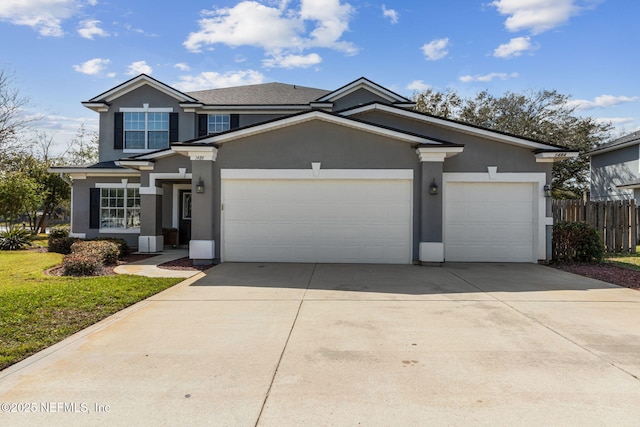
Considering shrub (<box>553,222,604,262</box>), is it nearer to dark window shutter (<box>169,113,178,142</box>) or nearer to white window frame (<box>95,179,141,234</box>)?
dark window shutter (<box>169,113,178,142</box>)

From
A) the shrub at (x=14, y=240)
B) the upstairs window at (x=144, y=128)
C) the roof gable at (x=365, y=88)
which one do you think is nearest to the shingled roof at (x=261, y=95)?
the roof gable at (x=365, y=88)

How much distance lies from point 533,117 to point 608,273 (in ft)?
76.9

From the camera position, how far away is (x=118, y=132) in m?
15.6

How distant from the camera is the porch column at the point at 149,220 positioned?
13.0 metres

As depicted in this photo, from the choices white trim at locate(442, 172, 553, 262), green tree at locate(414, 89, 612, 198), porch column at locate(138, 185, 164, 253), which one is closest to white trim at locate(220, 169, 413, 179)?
white trim at locate(442, 172, 553, 262)

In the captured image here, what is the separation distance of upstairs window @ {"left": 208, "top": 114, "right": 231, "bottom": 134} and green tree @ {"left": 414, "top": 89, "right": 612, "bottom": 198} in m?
17.2

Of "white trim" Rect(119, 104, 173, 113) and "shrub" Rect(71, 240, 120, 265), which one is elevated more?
"white trim" Rect(119, 104, 173, 113)

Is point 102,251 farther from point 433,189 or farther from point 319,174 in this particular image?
point 433,189

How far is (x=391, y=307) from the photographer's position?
6082 mm

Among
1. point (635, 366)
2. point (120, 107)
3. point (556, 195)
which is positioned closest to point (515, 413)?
point (635, 366)

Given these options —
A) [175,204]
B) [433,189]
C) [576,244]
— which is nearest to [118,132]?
[175,204]

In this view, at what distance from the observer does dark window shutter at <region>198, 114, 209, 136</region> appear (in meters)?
15.8

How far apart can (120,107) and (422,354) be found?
16.0 m

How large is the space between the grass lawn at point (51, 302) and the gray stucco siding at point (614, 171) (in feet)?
77.3
